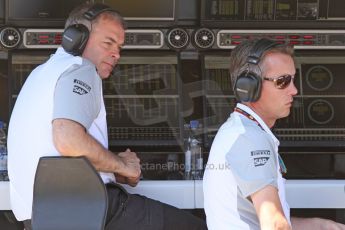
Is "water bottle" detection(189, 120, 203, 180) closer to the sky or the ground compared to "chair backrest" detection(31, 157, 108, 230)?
closer to the ground

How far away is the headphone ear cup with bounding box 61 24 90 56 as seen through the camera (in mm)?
2781

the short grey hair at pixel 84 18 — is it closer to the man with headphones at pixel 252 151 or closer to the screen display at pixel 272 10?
the man with headphones at pixel 252 151

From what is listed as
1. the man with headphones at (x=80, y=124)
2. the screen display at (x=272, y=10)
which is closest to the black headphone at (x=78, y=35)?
the man with headphones at (x=80, y=124)

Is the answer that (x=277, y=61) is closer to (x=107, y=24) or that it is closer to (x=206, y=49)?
(x=107, y=24)

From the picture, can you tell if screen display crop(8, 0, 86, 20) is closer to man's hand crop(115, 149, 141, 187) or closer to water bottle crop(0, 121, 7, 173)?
water bottle crop(0, 121, 7, 173)

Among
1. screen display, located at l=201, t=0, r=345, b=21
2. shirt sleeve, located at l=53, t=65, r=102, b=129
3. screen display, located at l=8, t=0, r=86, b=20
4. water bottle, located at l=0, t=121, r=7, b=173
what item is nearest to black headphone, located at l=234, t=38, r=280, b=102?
shirt sleeve, located at l=53, t=65, r=102, b=129

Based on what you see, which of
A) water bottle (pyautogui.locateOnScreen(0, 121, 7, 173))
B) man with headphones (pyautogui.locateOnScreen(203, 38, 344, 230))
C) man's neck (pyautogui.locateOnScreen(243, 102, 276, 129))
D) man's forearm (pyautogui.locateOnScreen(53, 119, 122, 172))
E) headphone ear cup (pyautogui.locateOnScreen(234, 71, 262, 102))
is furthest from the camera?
water bottle (pyautogui.locateOnScreen(0, 121, 7, 173))

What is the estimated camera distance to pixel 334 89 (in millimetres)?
4328

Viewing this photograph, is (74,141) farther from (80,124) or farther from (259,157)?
(259,157)

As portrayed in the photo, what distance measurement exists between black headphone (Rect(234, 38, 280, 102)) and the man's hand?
2.25 ft

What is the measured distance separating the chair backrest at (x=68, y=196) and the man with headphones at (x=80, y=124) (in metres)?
0.06

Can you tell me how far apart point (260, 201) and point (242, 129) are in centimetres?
24

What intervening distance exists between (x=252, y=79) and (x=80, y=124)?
0.68 meters

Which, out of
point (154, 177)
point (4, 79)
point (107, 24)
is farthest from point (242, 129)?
point (4, 79)
